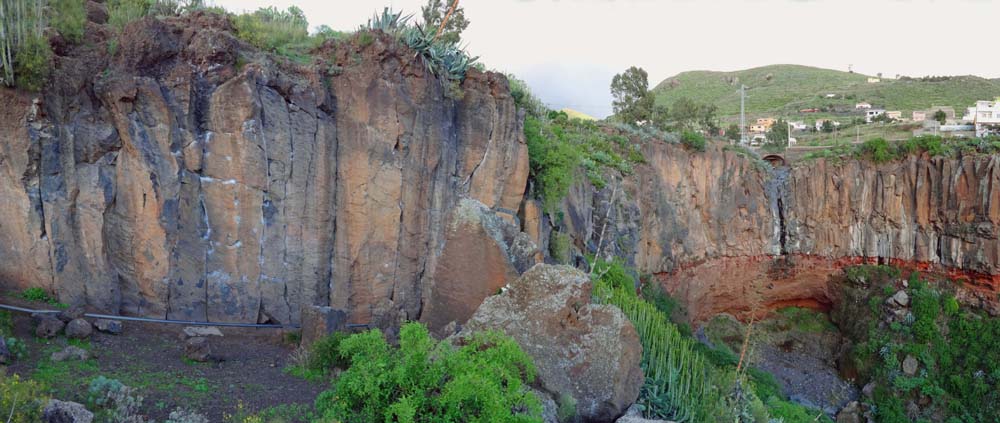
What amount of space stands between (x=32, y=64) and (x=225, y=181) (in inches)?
109

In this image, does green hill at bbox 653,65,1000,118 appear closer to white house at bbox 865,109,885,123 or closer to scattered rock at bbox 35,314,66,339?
white house at bbox 865,109,885,123

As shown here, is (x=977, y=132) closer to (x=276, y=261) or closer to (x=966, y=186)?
(x=966, y=186)

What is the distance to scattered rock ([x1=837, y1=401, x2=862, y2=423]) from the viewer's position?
23641 mm

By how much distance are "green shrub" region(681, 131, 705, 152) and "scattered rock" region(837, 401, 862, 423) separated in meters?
12.9

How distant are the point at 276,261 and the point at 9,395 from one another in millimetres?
4586

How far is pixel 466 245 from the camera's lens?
34.6ft

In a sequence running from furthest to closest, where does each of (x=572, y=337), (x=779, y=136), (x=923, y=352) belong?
(x=779, y=136)
(x=923, y=352)
(x=572, y=337)

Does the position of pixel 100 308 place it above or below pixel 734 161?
below

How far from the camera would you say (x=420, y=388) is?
17.6 ft

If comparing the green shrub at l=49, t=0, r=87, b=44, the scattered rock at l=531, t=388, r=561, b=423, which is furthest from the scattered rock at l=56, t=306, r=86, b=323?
the scattered rock at l=531, t=388, r=561, b=423

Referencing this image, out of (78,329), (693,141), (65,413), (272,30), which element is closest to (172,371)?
(78,329)

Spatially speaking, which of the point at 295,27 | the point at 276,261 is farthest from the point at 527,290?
the point at 295,27

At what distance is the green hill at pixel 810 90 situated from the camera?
229 feet

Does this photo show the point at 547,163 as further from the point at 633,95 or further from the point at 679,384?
the point at 633,95
